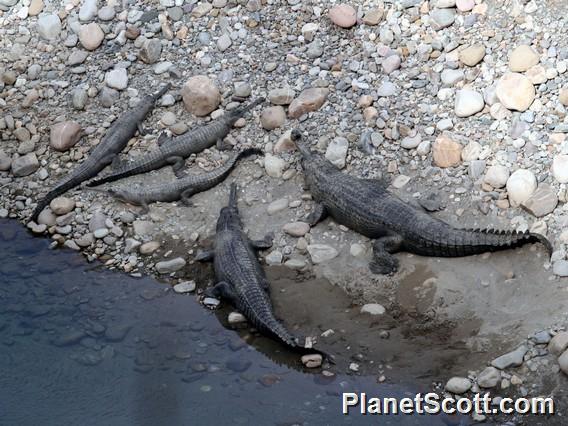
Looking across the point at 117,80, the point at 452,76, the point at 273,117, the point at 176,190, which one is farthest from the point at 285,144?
the point at 117,80

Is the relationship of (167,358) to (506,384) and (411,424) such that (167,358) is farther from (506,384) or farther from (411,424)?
(506,384)

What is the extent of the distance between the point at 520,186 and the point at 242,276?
2853 millimetres

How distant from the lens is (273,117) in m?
9.48

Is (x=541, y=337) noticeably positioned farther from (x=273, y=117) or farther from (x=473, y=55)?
(x=273, y=117)

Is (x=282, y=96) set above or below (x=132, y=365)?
above

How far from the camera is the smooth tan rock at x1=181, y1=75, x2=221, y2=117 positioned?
32.0 ft

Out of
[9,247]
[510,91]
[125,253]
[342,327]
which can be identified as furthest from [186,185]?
[510,91]

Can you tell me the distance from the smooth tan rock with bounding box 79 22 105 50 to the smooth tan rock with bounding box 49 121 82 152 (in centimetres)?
131

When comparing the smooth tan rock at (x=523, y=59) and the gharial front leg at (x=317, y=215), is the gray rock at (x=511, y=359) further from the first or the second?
the smooth tan rock at (x=523, y=59)

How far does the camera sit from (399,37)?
Answer: 9602 mm

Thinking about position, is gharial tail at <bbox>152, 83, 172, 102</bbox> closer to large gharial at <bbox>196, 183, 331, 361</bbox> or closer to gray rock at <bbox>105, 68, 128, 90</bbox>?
gray rock at <bbox>105, 68, 128, 90</bbox>

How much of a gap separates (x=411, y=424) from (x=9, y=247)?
4896mm

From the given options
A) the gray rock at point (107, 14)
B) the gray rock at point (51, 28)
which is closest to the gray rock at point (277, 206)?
the gray rock at point (107, 14)

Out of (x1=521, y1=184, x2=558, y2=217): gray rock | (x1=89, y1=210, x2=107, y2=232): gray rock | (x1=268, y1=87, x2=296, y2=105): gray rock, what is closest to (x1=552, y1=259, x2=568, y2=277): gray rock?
(x1=521, y1=184, x2=558, y2=217): gray rock
